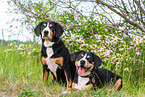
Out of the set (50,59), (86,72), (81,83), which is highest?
(50,59)

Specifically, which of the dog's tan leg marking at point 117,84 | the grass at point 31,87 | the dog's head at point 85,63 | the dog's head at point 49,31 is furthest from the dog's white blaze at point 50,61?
the dog's tan leg marking at point 117,84

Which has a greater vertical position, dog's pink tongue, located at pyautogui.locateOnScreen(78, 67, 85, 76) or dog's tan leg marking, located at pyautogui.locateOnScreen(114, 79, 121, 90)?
dog's pink tongue, located at pyautogui.locateOnScreen(78, 67, 85, 76)

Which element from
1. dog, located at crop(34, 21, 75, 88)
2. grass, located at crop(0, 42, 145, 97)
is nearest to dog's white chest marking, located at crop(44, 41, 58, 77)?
dog, located at crop(34, 21, 75, 88)

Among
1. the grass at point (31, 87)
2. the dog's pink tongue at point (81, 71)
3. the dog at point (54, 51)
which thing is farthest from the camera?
the dog at point (54, 51)

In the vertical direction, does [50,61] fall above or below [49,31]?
below

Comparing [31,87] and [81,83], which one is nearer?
[81,83]

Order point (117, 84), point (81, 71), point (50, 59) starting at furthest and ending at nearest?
point (117, 84) < point (50, 59) < point (81, 71)

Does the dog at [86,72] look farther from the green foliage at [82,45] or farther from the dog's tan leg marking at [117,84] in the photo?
the green foliage at [82,45]

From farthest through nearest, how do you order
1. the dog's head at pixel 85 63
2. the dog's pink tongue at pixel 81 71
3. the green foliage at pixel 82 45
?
1. the green foliage at pixel 82 45
2. the dog's pink tongue at pixel 81 71
3. the dog's head at pixel 85 63

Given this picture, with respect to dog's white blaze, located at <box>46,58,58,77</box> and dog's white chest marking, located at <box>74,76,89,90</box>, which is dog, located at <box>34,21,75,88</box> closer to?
dog's white blaze, located at <box>46,58,58,77</box>

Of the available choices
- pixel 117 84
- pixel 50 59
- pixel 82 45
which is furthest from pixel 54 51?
pixel 82 45

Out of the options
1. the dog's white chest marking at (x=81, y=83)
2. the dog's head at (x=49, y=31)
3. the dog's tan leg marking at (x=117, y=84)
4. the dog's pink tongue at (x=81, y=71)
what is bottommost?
the dog's tan leg marking at (x=117, y=84)

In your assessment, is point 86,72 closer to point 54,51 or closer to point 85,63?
point 85,63

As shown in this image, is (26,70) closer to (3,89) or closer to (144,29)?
(3,89)
